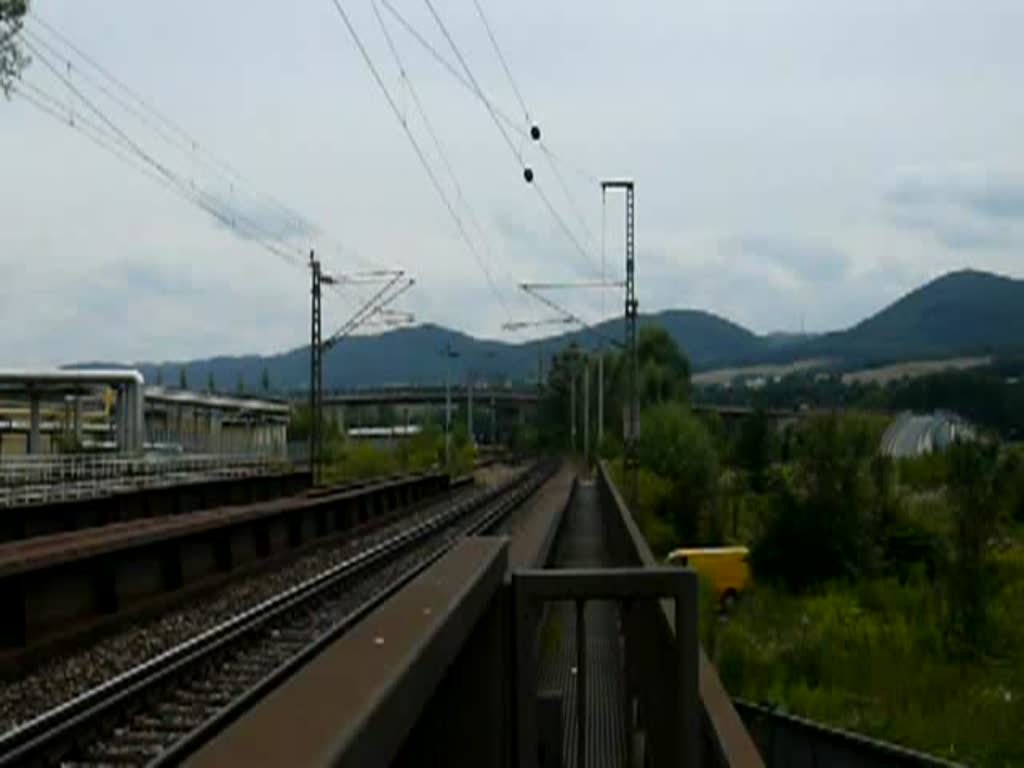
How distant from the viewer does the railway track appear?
376 inches

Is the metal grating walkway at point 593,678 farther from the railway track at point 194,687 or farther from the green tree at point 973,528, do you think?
the green tree at point 973,528

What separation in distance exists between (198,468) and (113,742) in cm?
4958

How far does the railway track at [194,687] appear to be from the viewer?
9555 millimetres

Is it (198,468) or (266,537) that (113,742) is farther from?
(198,468)

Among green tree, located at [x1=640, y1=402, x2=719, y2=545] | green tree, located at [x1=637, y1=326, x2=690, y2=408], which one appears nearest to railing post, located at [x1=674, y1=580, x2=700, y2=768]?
green tree, located at [x1=640, y1=402, x2=719, y2=545]

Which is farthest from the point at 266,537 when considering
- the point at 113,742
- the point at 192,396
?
the point at 192,396

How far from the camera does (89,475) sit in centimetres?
4603

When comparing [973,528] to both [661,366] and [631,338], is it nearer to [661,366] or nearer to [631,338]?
[631,338]

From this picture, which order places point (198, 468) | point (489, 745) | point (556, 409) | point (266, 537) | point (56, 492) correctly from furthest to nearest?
1. point (556, 409)
2. point (198, 468)
3. point (56, 492)
4. point (266, 537)
5. point (489, 745)

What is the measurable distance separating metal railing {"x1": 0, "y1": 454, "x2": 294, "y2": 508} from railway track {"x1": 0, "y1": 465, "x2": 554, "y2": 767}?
12.0 metres

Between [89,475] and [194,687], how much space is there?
111 ft

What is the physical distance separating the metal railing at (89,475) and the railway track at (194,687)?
11995mm

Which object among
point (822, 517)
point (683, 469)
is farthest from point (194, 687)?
point (683, 469)

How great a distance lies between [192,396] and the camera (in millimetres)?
89812
